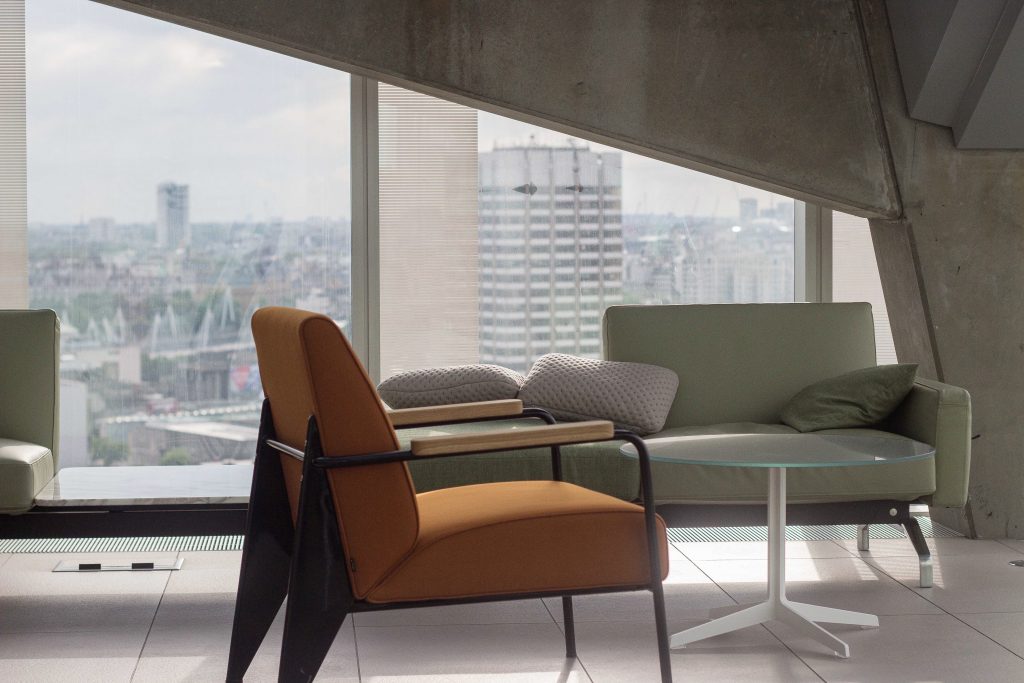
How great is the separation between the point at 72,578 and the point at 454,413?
1.65 m

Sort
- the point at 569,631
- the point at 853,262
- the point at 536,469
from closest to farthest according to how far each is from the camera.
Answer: the point at 569,631 → the point at 536,469 → the point at 853,262

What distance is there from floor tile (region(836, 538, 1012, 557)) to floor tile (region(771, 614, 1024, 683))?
83 cm

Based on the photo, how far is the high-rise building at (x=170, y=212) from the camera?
5.09 metres

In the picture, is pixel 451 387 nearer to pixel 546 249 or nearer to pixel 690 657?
pixel 546 249

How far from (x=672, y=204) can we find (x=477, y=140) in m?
0.94

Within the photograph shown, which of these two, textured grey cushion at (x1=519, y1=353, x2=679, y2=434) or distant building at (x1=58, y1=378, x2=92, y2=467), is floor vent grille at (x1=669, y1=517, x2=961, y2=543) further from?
distant building at (x1=58, y1=378, x2=92, y2=467)

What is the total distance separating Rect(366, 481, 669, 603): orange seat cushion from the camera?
2.26 meters

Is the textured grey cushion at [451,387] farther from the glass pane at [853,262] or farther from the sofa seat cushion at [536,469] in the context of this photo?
the glass pane at [853,262]

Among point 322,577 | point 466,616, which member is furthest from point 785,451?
point 322,577

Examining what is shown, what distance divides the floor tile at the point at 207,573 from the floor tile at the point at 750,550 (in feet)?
5.05

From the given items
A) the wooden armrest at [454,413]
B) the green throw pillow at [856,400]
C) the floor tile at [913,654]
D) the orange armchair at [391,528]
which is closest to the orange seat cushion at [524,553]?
the orange armchair at [391,528]

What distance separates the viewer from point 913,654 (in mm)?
2979

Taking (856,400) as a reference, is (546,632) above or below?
below

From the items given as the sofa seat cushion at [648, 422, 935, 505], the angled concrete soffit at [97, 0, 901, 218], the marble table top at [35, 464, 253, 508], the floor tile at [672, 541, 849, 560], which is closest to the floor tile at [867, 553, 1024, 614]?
the floor tile at [672, 541, 849, 560]
